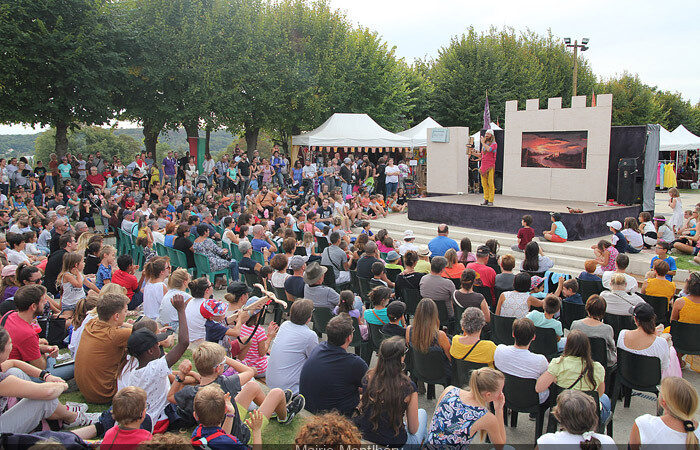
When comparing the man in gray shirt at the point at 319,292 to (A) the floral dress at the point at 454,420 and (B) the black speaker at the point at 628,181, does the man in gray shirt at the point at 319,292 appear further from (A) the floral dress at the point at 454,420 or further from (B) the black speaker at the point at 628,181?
(B) the black speaker at the point at 628,181

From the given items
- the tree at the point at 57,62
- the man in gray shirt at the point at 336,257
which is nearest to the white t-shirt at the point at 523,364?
the man in gray shirt at the point at 336,257

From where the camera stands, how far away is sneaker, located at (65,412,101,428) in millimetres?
4342

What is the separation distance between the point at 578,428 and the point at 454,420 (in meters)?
0.80

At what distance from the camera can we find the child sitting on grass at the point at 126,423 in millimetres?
3223

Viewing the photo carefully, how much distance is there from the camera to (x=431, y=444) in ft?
12.2

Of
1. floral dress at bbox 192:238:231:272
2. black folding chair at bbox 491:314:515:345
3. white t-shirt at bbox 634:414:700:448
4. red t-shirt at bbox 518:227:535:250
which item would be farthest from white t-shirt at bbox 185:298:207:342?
red t-shirt at bbox 518:227:535:250

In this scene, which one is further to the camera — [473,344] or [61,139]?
[61,139]

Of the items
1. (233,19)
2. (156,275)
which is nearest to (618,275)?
(156,275)

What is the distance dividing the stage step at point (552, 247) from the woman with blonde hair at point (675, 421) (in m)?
7.24

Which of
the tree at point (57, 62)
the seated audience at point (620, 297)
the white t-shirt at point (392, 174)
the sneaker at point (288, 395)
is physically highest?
the tree at point (57, 62)

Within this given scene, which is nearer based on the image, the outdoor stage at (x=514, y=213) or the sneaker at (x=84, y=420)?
the sneaker at (x=84, y=420)

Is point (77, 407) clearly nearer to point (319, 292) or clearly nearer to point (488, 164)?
point (319, 292)

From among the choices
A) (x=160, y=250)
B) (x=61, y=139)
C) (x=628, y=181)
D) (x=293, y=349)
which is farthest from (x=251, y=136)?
(x=293, y=349)

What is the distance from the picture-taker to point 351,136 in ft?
70.4
